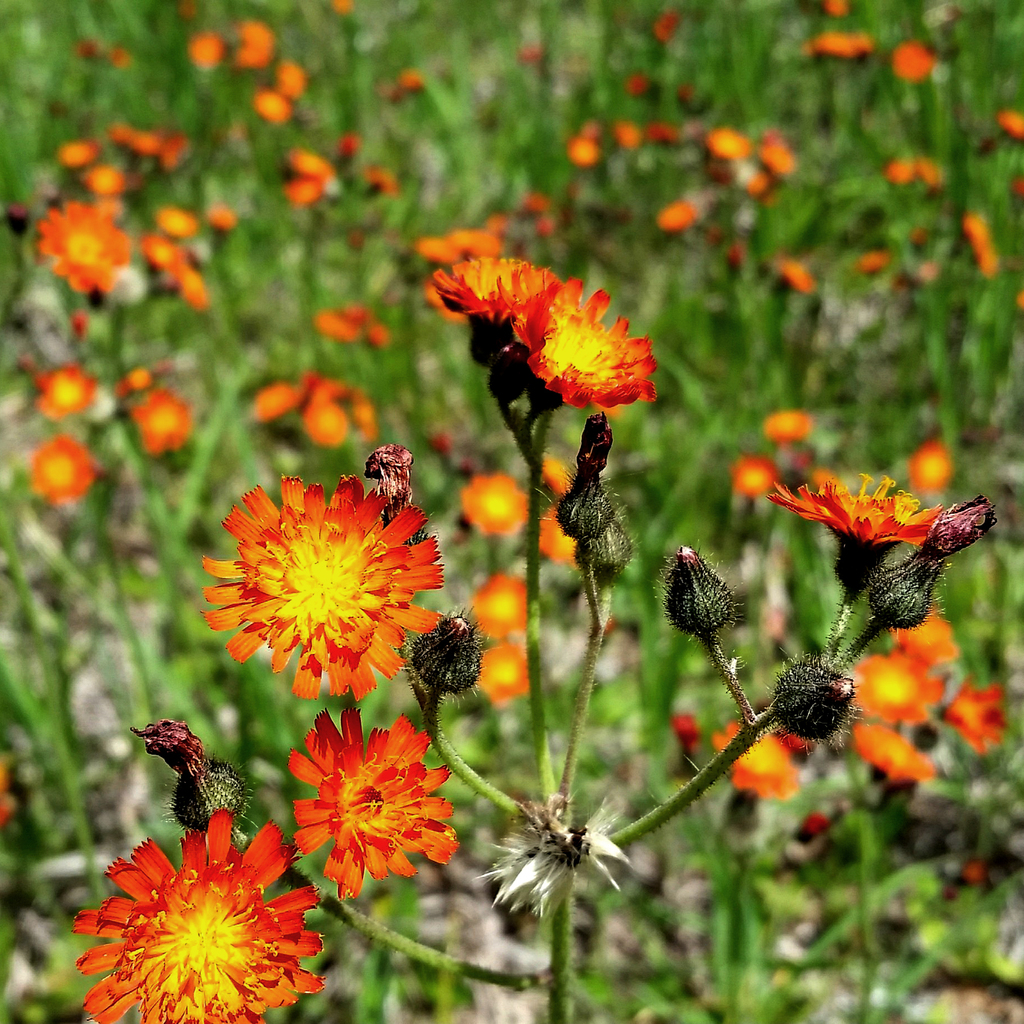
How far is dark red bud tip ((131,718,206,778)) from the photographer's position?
158cm

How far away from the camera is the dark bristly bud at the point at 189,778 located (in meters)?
1.59

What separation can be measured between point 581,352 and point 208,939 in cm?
121

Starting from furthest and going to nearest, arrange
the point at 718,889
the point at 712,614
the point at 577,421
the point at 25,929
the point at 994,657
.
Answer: the point at 577,421
the point at 994,657
the point at 25,929
the point at 718,889
the point at 712,614

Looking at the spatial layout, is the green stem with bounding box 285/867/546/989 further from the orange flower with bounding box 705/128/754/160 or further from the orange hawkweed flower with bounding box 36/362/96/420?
the orange flower with bounding box 705/128/754/160

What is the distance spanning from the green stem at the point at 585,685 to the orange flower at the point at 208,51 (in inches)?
238

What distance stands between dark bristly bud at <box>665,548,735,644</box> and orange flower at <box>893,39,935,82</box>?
4.91 meters

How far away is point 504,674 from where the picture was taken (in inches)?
145

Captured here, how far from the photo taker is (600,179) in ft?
21.3

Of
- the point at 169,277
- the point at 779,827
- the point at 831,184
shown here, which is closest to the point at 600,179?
the point at 831,184

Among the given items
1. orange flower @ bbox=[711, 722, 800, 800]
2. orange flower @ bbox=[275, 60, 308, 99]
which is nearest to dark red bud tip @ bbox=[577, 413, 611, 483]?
orange flower @ bbox=[711, 722, 800, 800]

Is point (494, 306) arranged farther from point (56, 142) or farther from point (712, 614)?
point (56, 142)

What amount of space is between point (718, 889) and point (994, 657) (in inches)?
68.6

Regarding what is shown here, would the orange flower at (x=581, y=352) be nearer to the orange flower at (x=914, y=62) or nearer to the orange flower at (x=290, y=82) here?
the orange flower at (x=914, y=62)

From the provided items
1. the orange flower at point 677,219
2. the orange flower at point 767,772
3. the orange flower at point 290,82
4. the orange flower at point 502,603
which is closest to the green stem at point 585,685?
the orange flower at point 767,772
